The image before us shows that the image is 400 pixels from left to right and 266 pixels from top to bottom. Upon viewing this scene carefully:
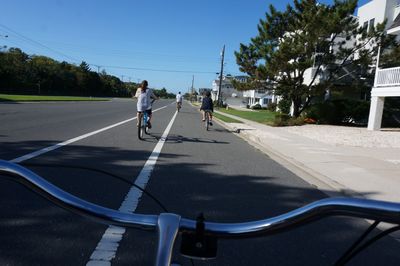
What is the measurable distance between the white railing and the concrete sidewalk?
31.1ft

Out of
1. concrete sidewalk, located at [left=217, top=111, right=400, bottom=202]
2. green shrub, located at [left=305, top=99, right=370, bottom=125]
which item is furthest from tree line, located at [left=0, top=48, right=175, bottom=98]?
concrete sidewalk, located at [left=217, top=111, right=400, bottom=202]

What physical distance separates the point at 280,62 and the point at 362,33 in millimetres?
6143

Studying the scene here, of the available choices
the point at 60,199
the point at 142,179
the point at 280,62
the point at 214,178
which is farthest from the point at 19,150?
the point at 280,62

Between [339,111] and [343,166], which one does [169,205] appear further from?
[339,111]

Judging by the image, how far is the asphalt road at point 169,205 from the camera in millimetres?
4117

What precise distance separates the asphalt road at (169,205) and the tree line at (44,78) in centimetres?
6710

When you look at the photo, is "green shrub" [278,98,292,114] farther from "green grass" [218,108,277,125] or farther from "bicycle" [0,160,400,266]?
"bicycle" [0,160,400,266]

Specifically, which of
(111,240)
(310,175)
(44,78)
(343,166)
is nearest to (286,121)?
(343,166)

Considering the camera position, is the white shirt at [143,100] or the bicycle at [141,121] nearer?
the bicycle at [141,121]

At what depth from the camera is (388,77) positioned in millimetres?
23234

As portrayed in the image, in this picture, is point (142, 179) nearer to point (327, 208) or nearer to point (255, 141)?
point (327, 208)

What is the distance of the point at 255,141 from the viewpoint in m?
15.8

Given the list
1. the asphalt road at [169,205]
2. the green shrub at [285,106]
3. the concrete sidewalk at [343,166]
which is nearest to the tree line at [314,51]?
the green shrub at [285,106]

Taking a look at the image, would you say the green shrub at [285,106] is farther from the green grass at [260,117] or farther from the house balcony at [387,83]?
the house balcony at [387,83]
